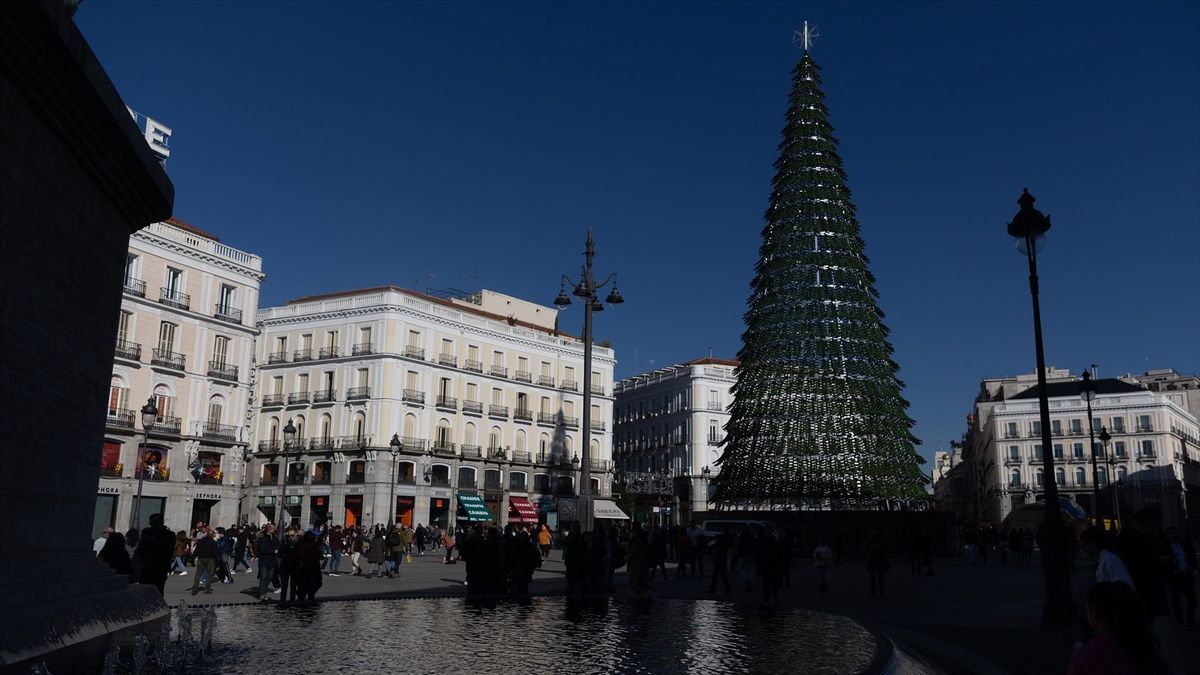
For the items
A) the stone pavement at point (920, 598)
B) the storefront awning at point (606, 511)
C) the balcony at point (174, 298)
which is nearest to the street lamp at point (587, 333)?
the stone pavement at point (920, 598)

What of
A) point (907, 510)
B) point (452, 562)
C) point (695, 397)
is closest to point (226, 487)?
point (452, 562)

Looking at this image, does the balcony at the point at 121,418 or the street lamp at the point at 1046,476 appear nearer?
the street lamp at the point at 1046,476

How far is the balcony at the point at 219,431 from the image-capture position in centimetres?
4975

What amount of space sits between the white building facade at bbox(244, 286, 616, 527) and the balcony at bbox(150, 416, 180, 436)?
10.1 metres

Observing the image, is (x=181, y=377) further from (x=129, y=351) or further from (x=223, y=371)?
(x=129, y=351)

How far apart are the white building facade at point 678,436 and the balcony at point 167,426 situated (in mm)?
38409

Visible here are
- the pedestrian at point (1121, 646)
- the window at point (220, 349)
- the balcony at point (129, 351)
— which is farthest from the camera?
the window at point (220, 349)

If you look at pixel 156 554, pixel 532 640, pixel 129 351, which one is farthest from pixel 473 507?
pixel 532 640

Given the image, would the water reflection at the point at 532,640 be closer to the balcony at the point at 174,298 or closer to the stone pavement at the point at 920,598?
the stone pavement at the point at 920,598

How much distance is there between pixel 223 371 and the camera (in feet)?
168

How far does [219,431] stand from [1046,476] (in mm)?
45843

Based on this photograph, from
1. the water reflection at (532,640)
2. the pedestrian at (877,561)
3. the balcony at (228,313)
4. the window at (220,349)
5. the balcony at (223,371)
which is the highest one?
the balcony at (228,313)

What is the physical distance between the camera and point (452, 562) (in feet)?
123

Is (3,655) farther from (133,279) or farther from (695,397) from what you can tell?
(695,397)
